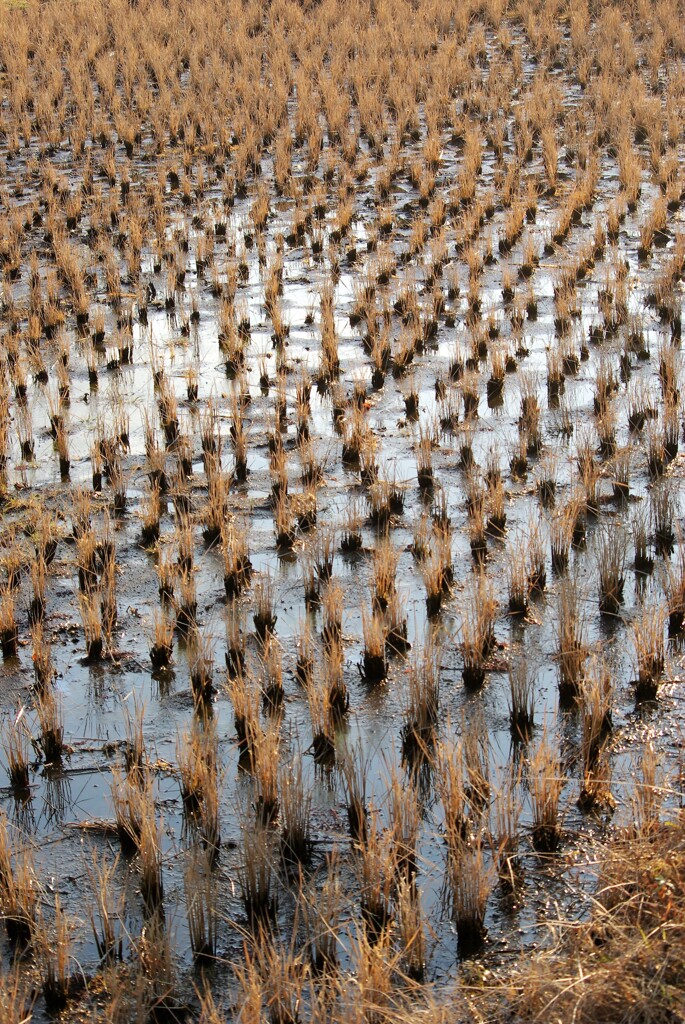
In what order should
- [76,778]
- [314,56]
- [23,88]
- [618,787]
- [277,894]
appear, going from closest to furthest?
[277,894] < [618,787] < [76,778] < [23,88] < [314,56]

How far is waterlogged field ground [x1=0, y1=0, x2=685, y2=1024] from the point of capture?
4250mm

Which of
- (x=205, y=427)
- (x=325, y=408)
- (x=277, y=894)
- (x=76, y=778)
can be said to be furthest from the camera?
(x=325, y=408)

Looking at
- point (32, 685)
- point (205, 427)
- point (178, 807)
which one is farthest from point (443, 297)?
point (178, 807)

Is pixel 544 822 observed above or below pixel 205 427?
below

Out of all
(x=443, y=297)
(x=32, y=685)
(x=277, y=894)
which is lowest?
(x=277, y=894)

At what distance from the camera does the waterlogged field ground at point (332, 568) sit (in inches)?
167

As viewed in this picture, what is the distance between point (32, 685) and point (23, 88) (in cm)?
1642

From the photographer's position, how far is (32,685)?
5.85 meters

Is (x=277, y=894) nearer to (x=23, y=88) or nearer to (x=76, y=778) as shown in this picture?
(x=76, y=778)

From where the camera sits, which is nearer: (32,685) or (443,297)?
(32,685)

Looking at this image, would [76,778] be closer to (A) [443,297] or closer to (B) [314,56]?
(A) [443,297]

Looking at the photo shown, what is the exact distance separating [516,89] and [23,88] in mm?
8012

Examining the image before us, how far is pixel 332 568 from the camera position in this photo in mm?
6816

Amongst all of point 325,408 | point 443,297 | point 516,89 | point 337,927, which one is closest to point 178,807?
point 337,927
